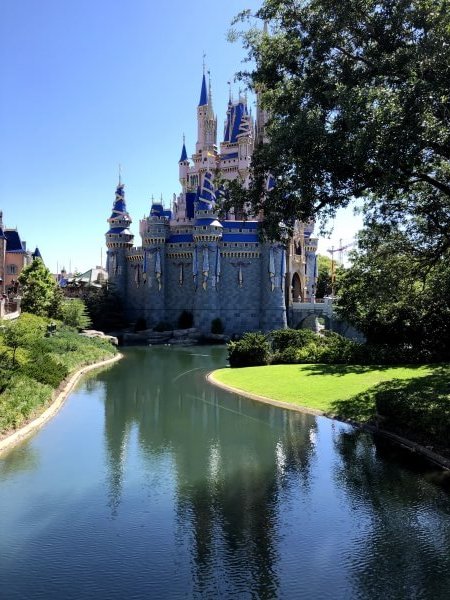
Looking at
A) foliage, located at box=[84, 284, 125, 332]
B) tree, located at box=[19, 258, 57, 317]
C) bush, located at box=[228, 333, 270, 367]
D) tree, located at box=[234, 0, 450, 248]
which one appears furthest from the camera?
foliage, located at box=[84, 284, 125, 332]

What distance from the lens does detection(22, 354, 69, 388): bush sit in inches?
757

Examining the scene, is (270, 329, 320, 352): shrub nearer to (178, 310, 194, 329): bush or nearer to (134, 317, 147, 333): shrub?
(178, 310, 194, 329): bush

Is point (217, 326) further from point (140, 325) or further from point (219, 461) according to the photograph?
point (219, 461)

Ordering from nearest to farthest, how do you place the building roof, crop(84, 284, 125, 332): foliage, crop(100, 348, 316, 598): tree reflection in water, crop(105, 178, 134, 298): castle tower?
crop(100, 348, 316, 598): tree reflection in water < crop(84, 284, 125, 332): foliage < the building roof < crop(105, 178, 134, 298): castle tower

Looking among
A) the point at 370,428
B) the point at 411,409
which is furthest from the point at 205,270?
the point at 411,409

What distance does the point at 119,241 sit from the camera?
58094mm

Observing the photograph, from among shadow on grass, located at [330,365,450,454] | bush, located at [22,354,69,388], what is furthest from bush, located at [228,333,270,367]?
shadow on grass, located at [330,365,450,454]

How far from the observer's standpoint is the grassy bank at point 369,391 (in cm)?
1285

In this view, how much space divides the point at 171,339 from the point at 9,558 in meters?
41.2

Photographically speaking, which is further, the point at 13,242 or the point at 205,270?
the point at 13,242

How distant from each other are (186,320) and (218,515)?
44678 mm

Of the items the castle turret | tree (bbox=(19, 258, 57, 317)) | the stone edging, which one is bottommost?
the stone edging

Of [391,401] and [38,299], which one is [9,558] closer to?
[391,401]

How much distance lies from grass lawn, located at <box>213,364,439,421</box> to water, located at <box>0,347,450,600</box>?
1.60m
